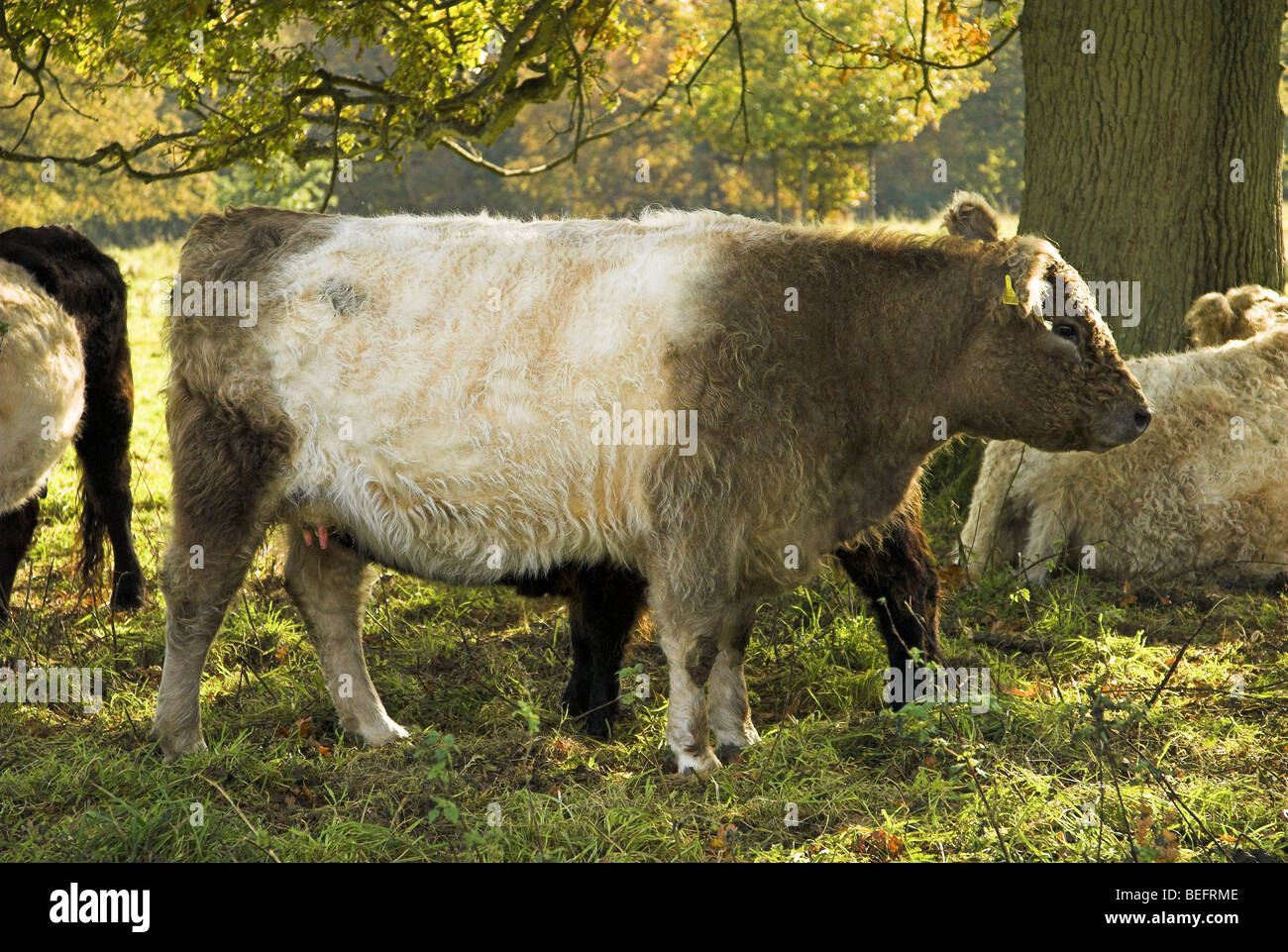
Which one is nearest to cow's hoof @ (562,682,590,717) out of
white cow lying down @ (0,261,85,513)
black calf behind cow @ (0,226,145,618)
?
black calf behind cow @ (0,226,145,618)

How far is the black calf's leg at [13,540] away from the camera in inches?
251

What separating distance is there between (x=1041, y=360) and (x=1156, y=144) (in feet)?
10.8

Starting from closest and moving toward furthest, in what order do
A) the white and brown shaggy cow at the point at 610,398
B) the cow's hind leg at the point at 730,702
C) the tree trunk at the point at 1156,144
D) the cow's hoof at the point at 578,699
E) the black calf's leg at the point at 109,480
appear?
the white and brown shaggy cow at the point at 610,398
the cow's hind leg at the point at 730,702
the cow's hoof at the point at 578,699
the black calf's leg at the point at 109,480
the tree trunk at the point at 1156,144

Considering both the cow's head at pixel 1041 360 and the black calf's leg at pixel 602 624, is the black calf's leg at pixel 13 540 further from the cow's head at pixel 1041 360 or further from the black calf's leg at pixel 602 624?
the cow's head at pixel 1041 360

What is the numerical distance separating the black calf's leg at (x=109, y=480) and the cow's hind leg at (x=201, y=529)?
2.34 metres

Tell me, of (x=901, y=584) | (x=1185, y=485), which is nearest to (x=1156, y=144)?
(x=1185, y=485)

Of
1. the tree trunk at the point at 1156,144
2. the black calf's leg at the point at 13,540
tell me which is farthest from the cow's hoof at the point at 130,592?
the tree trunk at the point at 1156,144

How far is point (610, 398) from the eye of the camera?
4.35m

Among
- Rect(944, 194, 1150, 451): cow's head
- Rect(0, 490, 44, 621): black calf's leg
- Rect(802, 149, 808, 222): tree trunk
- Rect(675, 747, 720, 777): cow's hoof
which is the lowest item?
Rect(675, 747, 720, 777): cow's hoof

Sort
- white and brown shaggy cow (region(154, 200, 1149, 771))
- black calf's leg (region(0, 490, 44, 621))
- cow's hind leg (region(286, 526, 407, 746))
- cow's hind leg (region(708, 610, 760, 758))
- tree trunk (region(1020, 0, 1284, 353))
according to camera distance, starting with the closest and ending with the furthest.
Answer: white and brown shaggy cow (region(154, 200, 1149, 771)) → cow's hind leg (region(708, 610, 760, 758)) → cow's hind leg (region(286, 526, 407, 746)) → black calf's leg (region(0, 490, 44, 621)) → tree trunk (region(1020, 0, 1284, 353))

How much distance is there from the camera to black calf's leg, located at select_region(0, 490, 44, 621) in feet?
20.9

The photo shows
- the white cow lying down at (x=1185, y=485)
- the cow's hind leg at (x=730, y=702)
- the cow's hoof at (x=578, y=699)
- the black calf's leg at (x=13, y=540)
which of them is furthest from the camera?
the white cow lying down at (x=1185, y=485)

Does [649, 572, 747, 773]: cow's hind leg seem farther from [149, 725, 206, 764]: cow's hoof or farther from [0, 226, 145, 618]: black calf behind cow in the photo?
[0, 226, 145, 618]: black calf behind cow

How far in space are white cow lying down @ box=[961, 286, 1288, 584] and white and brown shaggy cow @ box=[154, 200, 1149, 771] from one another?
7.09ft
